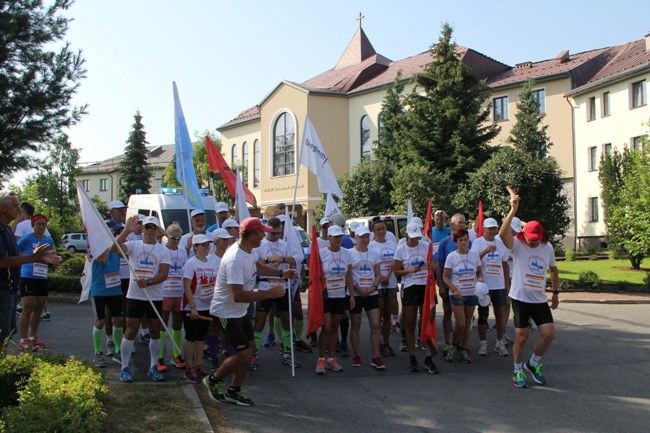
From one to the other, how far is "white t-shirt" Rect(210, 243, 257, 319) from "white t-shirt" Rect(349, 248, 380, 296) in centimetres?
233

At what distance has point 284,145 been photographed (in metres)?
50.8

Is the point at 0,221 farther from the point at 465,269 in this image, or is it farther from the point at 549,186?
the point at 549,186

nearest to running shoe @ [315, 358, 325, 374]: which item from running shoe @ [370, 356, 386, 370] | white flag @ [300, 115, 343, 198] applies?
running shoe @ [370, 356, 386, 370]

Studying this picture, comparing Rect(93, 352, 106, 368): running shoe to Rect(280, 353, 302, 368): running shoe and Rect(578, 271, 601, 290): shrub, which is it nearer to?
Rect(280, 353, 302, 368): running shoe

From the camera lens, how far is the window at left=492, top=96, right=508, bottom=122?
150 feet

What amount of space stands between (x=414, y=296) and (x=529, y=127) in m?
36.9

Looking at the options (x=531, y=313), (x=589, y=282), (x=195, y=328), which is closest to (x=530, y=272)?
(x=531, y=313)

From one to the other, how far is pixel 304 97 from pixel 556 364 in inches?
1631

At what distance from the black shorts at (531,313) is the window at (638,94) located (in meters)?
34.6

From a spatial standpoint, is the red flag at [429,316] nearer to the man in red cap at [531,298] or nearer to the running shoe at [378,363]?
the running shoe at [378,363]

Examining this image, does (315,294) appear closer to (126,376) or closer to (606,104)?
(126,376)

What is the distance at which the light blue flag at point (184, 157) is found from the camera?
32.4ft

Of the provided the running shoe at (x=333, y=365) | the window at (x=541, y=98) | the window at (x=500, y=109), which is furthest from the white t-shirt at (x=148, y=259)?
the window at (x=500, y=109)

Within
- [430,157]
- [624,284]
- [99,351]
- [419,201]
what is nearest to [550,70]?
[430,157]
